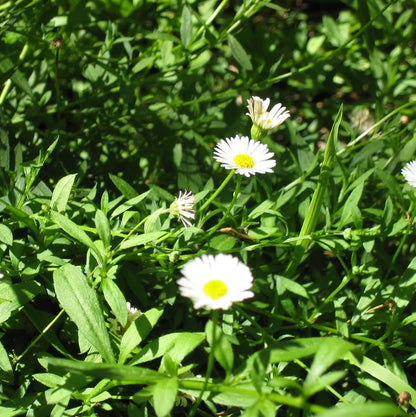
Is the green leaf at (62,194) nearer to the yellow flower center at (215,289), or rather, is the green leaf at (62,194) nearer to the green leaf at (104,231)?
the green leaf at (104,231)

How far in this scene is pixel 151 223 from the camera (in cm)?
100

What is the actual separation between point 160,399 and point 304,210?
60cm

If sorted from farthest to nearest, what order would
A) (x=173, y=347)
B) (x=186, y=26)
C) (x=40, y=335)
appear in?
(x=186, y=26) → (x=40, y=335) → (x=173, y=347)

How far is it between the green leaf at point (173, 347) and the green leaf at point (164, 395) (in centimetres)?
7

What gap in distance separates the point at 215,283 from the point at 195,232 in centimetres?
29

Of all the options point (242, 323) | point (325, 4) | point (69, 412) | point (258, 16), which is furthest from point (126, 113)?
point (325, 4)

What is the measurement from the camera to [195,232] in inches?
41.2

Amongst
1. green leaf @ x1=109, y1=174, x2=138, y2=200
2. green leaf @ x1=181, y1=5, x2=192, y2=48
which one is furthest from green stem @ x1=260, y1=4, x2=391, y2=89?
green leaf @ x1=109, y1=174, x2=138, y2=200

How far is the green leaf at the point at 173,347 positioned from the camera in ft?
2.82

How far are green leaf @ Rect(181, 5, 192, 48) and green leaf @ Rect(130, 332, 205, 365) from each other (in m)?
0.74

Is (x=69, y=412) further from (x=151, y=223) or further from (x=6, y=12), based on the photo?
(x=6, y=12)

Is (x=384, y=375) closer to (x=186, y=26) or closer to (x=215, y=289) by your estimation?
(x=215, y=289)

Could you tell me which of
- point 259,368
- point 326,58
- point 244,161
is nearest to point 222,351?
point 259,368

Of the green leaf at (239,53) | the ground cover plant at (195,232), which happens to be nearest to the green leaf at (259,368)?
the ground cover plant at (195,232)
